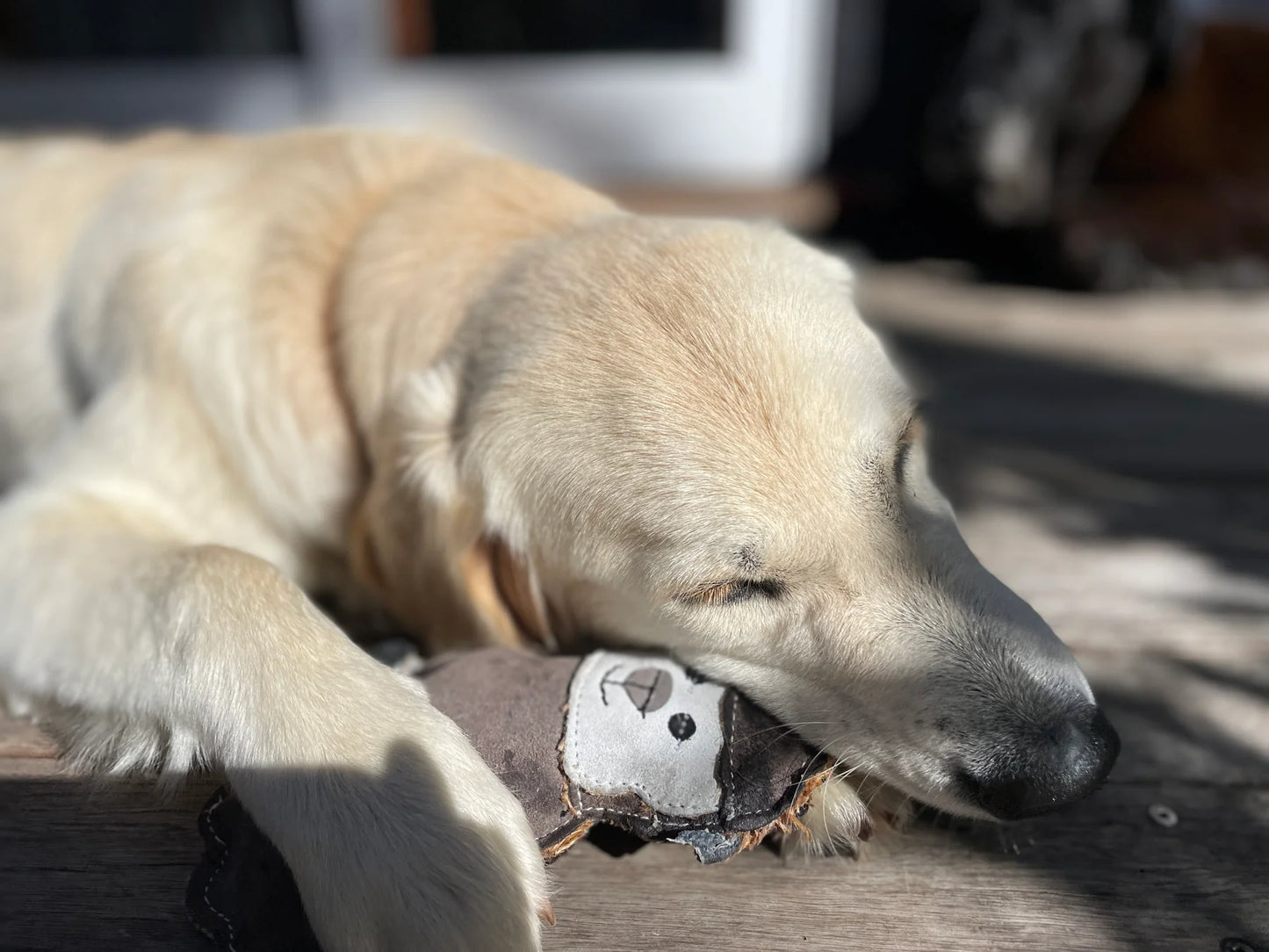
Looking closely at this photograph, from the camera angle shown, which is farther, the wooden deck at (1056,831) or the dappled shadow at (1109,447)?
the dappled shadow at (1109,447)

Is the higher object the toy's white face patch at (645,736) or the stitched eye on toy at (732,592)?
the stitched eye on toy at (732,592)

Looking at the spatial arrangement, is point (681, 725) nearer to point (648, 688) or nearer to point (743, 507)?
point (648, 688)

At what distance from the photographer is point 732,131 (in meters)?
5.21

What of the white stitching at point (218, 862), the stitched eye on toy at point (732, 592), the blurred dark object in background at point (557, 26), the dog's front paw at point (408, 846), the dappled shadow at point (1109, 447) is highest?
the blurred dark object in background at point (557, 26)

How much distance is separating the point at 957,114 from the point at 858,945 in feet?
13.0

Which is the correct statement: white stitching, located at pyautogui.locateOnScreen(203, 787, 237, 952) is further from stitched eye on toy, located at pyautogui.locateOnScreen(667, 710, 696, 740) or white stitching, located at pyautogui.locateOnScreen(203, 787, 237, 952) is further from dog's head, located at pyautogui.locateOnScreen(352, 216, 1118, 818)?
stitched eye on toy, located at pyautogui.locateOnScreen(667, 710, 696, 740)

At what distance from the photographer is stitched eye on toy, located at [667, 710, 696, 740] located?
1311 mm

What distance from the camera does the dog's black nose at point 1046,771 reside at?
3.91ft

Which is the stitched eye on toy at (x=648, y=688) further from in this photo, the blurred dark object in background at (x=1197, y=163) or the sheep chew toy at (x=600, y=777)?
the blurred dark object in background at (x=1197, y=163)

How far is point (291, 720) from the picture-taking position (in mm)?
1262

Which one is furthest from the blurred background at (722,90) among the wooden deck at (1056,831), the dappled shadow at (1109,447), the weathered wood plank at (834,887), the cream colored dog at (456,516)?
the weathered wood plank at (834,887)

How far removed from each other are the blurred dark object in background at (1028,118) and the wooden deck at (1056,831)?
1.85 m

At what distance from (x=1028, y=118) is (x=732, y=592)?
12.0 ft

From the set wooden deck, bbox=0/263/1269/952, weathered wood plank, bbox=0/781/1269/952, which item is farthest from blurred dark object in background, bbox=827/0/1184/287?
weathered wood plank, bbox=0/781/1269/952
